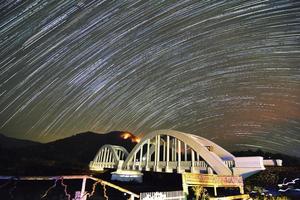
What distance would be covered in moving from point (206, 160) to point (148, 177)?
2241cm

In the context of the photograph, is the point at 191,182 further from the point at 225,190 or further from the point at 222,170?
the point at 222,170

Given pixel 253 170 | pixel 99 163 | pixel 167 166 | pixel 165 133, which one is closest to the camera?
pixel 253 170

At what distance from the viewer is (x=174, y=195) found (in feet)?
40.0

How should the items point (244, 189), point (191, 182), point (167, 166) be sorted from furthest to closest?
point (167, 166) < point (244, 189) < point (191, 182)

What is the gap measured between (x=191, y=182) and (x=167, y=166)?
57.1 feet

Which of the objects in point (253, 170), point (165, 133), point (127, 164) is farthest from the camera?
point (127, 164)

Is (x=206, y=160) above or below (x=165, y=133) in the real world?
below

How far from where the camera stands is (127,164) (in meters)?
43.1

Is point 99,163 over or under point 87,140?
under

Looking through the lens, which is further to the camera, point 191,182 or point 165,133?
point 165,133

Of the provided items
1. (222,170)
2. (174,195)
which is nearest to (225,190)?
(222,170)

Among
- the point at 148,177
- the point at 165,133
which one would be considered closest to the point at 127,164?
the point at 148,177

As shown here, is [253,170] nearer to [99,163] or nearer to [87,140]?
[99,163]

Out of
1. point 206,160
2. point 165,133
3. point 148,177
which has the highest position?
point 165,133
